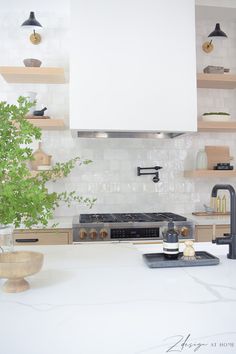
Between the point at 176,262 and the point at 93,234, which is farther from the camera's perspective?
the point at 93,234

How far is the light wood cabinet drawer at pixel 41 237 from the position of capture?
3.11 meters

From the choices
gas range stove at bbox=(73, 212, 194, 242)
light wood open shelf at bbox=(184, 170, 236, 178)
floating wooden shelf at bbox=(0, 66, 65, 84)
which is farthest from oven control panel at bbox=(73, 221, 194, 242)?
floating wooden shelf at bbox=(0, 66, 65, 84)

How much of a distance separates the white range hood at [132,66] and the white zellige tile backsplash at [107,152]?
666 millimetres

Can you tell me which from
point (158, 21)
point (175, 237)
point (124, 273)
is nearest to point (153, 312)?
point (124, 273)

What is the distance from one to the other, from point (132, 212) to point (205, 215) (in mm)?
755

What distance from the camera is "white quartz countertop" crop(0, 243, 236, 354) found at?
2.97 ft

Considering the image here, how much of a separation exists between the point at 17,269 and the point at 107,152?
2794 millimetres

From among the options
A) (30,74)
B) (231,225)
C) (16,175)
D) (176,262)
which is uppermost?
(30,74)

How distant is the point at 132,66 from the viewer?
325cm

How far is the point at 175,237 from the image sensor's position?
156 cm

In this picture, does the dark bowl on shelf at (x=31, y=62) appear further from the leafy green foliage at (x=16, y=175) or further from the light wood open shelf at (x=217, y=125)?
the leafy green foliage at (x=16, y=175)

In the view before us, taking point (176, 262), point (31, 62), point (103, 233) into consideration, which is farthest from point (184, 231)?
point (31, 62)

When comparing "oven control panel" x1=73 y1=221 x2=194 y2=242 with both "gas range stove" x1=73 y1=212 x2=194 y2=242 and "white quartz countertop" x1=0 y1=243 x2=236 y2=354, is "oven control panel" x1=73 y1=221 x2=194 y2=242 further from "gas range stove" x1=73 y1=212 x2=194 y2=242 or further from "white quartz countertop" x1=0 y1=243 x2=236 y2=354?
"white quartz countertop" x1=0 y1=243 x2=236 y2=354

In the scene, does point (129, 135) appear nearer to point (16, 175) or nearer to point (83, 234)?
point (83, 234)
